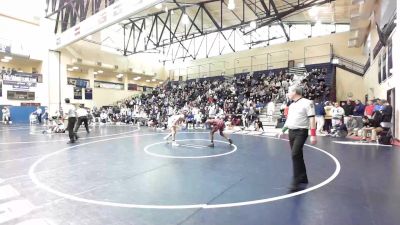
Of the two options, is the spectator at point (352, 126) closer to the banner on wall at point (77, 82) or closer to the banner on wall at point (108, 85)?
the banner on wall at point (77, 82)

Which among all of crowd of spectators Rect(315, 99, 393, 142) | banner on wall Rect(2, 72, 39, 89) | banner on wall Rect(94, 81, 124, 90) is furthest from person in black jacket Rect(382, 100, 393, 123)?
banner on wall Rect(94, 81, 124, 90)

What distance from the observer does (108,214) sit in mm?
3453

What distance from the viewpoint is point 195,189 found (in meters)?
4.48

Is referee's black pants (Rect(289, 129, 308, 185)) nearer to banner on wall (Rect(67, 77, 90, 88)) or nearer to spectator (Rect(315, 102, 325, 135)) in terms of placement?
spectator (Rect(315, 102, 325, 135))

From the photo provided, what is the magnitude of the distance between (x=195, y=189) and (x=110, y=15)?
1274 centimetres

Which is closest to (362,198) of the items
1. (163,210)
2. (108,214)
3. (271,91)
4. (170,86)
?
(163,210)

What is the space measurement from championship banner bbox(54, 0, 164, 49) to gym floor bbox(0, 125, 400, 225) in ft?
25.0

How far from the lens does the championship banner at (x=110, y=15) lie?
12336mm

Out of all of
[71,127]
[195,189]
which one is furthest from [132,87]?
[195,189]

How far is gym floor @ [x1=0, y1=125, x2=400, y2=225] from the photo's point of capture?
3.36 m

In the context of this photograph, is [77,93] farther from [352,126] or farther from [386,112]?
[386,112]

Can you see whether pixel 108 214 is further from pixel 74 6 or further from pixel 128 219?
pixel 74 6

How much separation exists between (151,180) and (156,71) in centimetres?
3546

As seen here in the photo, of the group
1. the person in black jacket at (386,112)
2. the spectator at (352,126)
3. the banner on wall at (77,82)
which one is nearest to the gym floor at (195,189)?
the person in black jacket at (386,112)
